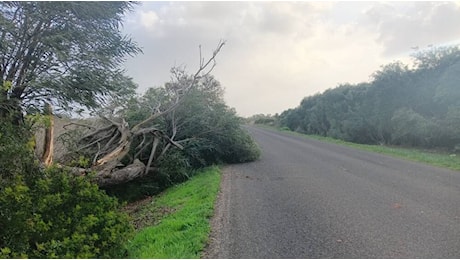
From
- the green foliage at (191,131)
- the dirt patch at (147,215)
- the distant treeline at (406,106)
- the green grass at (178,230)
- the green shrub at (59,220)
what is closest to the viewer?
the green shrub at (59,220)

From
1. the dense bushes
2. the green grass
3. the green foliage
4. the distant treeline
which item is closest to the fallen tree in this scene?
the green foliage

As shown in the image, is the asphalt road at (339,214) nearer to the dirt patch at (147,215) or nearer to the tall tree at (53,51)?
the dirt patch at (147,215)

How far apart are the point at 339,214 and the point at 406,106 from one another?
16.9 metres

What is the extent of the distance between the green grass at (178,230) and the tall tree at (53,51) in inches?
126

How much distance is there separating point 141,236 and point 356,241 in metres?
3.12

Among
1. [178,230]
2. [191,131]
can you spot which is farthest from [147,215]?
[191,131]

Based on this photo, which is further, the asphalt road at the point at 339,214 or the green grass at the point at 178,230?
the green grass at the point at 178,230

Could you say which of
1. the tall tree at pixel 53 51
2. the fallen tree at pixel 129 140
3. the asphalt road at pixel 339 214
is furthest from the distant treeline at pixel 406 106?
the tall tree at pixel 53 51

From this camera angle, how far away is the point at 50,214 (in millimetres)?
5090

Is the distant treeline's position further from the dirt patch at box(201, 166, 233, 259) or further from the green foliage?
the dirt patch at box(201, 166, 233, 259)

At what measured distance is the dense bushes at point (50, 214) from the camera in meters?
4.61

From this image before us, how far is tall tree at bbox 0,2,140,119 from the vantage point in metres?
8.21

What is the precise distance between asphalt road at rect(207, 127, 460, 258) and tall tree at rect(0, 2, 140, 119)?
407cm

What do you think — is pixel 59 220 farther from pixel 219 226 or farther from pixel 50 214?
pixel 219 226
